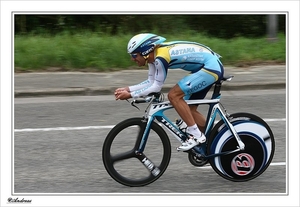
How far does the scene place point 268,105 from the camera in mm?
9945

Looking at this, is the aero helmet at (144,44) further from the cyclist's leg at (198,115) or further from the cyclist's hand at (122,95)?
the cyclist's leg at (198,115)

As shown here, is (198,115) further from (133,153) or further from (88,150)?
(88,150)

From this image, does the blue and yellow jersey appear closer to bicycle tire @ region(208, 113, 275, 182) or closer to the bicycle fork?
the bicycle fork

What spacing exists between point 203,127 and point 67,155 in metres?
2.06

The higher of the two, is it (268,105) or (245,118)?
(245,118)

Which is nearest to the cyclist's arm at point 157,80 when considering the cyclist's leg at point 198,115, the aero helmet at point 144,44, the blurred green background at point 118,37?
the aero helmet at point 144,44

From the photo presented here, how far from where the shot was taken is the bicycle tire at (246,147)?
6246 mm

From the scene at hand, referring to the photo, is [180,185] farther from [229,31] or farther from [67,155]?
[229,31]

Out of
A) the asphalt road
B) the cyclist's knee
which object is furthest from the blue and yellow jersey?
the asphalt road

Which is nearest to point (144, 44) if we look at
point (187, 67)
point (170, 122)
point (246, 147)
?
point (187, 67)

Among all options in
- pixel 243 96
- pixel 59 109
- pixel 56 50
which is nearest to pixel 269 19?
pixel 243 96

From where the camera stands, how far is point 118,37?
13922mm

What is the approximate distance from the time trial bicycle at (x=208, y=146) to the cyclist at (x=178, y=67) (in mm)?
127

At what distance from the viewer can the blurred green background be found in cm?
1264
